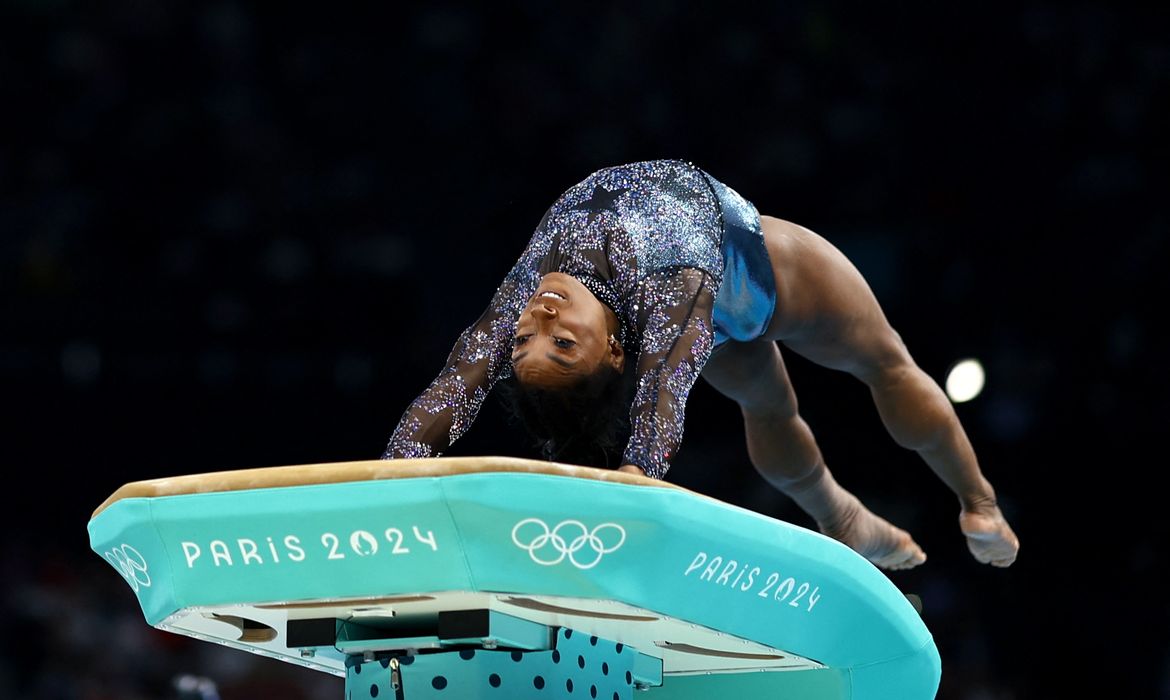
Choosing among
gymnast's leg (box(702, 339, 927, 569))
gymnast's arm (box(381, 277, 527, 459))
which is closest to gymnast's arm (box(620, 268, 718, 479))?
gymnast's arm (box(381, 277, 527, 459))

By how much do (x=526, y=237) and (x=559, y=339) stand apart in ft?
9.80

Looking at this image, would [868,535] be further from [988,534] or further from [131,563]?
[131,563]

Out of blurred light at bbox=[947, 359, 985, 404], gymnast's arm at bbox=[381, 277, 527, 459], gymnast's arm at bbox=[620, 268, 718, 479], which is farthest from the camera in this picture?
blurred light at bbox=[947, 359, 985, 404]

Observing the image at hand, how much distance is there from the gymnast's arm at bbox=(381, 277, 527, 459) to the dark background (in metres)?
2.54

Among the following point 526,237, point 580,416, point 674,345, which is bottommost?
point 580,416

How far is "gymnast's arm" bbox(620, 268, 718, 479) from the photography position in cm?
261

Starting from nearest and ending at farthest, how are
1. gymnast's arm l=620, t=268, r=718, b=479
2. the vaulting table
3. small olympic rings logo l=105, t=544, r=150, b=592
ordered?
the vaulting table < small olympic rings logo l=105, t=544, r=150, b=592 < gymnast's arm l=620, t=268, r=718, b=479

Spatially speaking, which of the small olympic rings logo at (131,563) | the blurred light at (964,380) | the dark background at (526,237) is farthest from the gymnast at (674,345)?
the dark background at (526,237)

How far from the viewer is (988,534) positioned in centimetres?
369

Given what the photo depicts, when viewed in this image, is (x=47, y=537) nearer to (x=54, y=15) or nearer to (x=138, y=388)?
(x=138, y=388)

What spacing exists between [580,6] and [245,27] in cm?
167

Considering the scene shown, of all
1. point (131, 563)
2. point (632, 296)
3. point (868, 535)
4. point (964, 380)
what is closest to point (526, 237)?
point (964, 380)

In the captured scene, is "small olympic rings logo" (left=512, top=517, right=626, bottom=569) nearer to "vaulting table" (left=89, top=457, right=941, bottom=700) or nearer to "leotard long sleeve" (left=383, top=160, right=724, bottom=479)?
"vaulting table" (left=89, top=457, right=941, bottom=700)

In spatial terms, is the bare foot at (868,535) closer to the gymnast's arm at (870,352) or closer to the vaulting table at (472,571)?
the gymnast's arm at (870,352)
